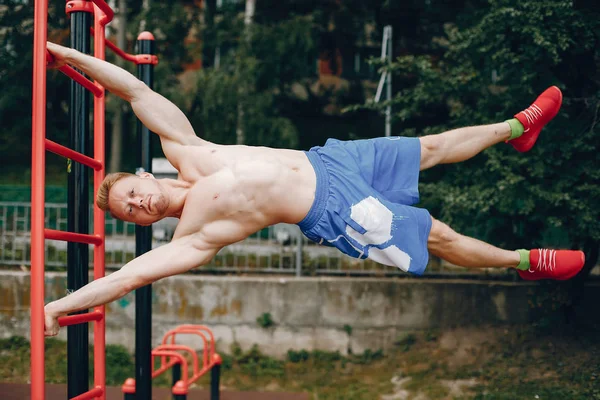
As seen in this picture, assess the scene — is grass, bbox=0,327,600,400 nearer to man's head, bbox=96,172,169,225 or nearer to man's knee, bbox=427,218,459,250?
man's knee, bbox=427,218,459,250

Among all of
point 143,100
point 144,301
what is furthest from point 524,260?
point 144,301

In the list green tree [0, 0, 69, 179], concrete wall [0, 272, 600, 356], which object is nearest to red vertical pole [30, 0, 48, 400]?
green tree [0, 0, 69, 179]

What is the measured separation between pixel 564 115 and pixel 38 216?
4.97 m

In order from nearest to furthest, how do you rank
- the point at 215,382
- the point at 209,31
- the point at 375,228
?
the point at 375,228, the point at 215,382, the point at 209,31

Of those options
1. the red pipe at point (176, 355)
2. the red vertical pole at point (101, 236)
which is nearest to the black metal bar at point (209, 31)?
the red pipe at point (176, 355)

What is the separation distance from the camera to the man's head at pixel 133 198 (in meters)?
2.86

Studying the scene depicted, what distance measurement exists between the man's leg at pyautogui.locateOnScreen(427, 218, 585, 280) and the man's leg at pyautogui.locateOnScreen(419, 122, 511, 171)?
1.03 ft

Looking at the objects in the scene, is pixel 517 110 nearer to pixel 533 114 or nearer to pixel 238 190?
pixel 533 114

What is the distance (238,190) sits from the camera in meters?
2.95

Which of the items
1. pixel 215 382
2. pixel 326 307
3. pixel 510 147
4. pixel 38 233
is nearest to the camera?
pixel 38 233

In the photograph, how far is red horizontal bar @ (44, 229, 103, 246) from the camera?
2764 millimetres

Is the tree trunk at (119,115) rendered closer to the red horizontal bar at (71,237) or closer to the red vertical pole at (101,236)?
the red vertical pole at (101,236)

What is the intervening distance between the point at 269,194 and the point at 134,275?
69cm

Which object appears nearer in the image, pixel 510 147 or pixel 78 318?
pixel 78 318
